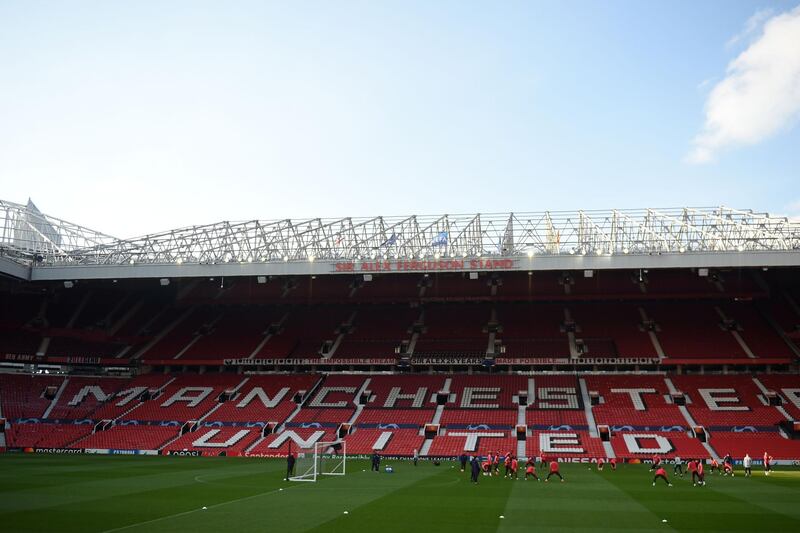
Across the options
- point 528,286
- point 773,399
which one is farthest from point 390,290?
point 773,399

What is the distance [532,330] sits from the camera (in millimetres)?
65312

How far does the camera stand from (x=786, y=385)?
54594 mm

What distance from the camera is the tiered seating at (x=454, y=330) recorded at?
64250 millimetres

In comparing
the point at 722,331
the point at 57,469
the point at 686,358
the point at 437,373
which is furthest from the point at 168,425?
the point at 722,331

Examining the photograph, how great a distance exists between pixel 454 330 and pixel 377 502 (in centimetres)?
4154

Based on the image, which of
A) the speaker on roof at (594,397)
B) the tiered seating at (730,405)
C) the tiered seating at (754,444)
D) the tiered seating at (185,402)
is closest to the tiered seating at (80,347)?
the tiered seating at (185,402)

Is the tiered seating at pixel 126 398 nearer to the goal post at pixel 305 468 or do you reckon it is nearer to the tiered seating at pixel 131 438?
the tiered seating at pixel 131 438

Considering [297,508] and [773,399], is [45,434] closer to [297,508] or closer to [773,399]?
[297,508]

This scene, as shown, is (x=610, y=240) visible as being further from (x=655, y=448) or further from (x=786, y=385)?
(x=786, y=385)

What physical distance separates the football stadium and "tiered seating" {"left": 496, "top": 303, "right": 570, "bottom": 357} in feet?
0.80

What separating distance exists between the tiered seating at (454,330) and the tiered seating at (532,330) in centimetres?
193

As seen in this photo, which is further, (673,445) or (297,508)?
(673,445)

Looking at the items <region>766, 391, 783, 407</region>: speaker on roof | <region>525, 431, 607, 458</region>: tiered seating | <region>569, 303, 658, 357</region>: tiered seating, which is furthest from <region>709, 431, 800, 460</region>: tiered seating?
<region>569, 303, 658, 357</region>: tiered seating

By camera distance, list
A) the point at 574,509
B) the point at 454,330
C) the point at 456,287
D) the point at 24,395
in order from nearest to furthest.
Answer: the point at 574,509
the point at 24,395
the point at 454,330
the point at 456,287
